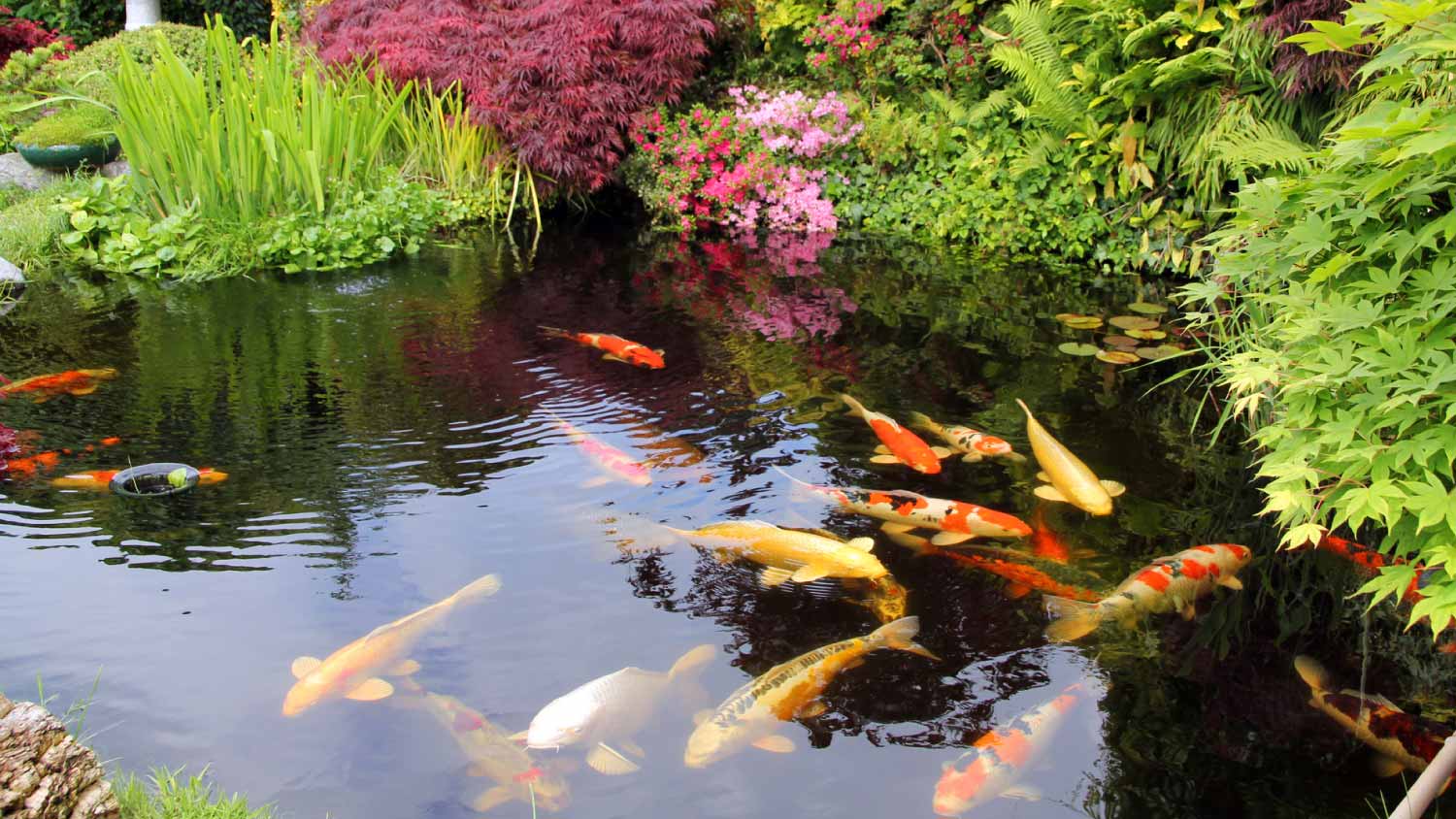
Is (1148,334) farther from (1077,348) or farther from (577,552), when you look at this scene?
(577,552)

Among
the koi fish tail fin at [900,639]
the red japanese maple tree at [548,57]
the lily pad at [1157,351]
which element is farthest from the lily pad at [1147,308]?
the red japanese maple tree at [548,57]

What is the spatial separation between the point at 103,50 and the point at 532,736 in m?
11.4

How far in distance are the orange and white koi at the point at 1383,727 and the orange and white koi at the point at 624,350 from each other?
11.9 ft

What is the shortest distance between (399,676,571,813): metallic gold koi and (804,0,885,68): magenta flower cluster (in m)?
7.66

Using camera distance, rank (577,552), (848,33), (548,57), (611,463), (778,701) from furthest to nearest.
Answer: (848,33) → (548,57) → (611,463) → (577,552) → (778,701)

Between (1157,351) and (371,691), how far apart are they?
4.75 m

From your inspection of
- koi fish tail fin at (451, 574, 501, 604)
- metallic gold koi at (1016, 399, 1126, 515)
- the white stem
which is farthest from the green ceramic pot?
the white stem

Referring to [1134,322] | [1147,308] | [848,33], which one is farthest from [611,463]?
[848,33]

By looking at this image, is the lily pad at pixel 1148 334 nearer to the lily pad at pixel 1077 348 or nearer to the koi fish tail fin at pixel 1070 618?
the lily pad at pixel 1077 348

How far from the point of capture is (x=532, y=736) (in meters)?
2.94

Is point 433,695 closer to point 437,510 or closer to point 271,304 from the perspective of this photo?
point 437,510

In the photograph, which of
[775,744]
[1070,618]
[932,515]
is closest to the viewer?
[775,744]

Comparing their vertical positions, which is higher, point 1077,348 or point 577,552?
point 1077,348

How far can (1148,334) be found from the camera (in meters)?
6.36
